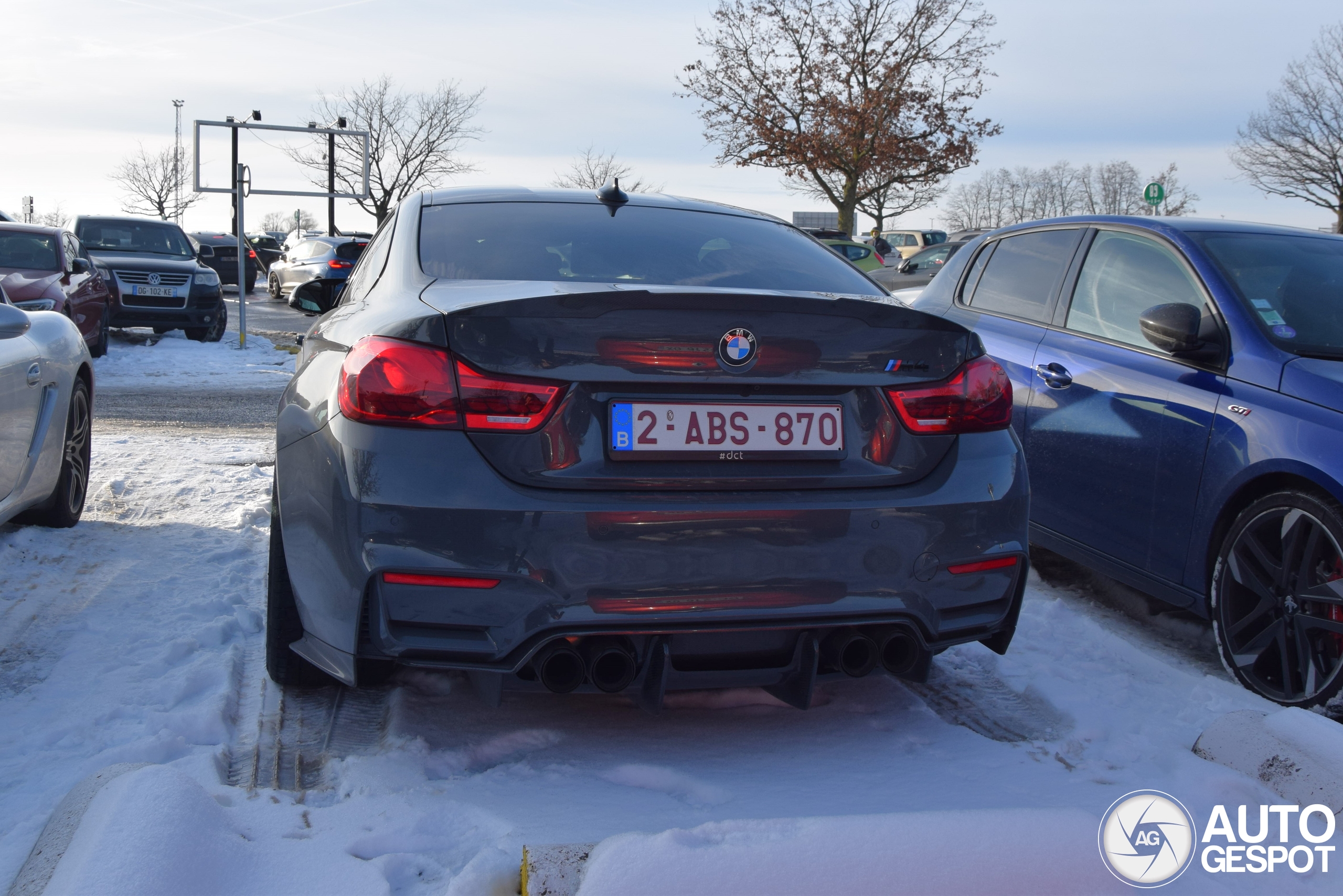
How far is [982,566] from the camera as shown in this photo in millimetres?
2775

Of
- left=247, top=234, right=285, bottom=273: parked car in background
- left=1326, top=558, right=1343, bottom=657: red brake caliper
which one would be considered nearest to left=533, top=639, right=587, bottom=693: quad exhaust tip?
left=1326, top=558, right=1343, bottom=657: red brake caliper

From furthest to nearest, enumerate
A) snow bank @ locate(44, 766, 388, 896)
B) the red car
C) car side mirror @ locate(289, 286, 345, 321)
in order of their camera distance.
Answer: the red car < car side mirror @ locate(289, 286, 345, 321) < snow bank @ locate(44, 766, 388, 896)

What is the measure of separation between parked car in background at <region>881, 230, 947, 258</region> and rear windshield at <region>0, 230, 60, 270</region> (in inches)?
1238

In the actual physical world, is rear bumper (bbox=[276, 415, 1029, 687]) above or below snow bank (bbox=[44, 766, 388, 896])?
above

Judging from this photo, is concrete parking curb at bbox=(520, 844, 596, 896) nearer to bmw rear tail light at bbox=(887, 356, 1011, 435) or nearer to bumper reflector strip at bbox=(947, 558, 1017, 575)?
A: bumper reflector strip at bbox=(947, 558, 1017, 575)

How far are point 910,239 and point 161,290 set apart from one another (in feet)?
104

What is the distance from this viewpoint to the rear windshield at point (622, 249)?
2992mm

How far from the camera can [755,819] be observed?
2328 mm

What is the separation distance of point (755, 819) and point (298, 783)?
1113 mm

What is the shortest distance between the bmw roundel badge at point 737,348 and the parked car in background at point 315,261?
19.0 metres

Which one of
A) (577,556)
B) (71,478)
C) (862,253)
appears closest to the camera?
(577,556)

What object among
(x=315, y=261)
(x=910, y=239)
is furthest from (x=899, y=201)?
(x=315, y=261)

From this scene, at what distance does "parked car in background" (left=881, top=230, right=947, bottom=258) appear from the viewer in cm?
4056

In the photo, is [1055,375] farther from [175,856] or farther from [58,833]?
A: [58,833]
